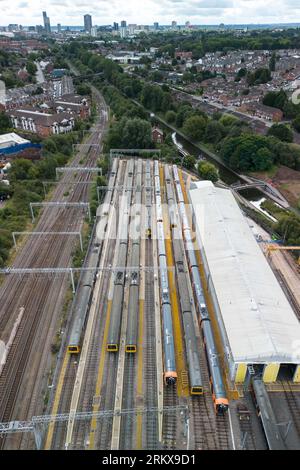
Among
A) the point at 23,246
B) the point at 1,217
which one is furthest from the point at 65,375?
the point at 1,217

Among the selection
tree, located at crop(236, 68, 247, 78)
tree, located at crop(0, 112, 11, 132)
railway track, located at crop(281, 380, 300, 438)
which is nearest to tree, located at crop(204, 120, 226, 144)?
tree, located at crop(0, 112, 11, 132)

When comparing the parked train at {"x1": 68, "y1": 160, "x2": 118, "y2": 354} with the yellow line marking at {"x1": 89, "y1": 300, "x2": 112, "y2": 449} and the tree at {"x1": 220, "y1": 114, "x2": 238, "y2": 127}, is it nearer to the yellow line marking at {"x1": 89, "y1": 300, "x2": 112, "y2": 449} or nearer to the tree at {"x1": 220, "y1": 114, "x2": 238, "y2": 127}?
the yellow line marking at {"x1": 89, "y1": 300, "x2": 112, "y2": 449}

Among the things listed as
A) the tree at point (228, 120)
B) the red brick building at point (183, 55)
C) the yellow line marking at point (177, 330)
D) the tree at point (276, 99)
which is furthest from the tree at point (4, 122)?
the red brick building at point (183, 55)

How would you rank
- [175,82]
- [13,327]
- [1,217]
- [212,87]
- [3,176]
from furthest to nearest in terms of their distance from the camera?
[175,82]
[212,87]
[3,176]
[1,217]
[13,327]

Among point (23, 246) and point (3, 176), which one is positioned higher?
point (3, 176)
